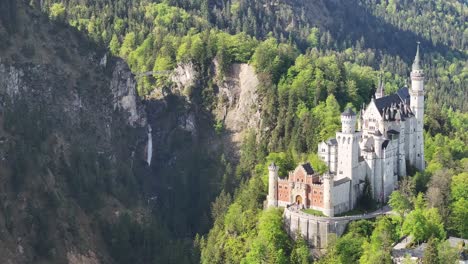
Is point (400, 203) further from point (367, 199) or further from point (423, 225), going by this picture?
point (367, 199)

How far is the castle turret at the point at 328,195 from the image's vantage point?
349 ft

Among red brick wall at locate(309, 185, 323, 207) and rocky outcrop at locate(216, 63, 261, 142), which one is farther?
rocky outcrop at locate(216, 63, 261, 142)

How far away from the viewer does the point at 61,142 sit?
139250 mm

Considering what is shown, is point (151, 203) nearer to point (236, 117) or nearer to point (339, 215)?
point (236, 117)

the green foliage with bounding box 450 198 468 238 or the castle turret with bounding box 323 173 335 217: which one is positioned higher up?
the castle turret with bounding box 323 173 335 217

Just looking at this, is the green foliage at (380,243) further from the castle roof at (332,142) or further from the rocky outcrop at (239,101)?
the rocky outcrop at (239,101)

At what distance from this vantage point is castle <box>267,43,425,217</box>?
109375 millimetres

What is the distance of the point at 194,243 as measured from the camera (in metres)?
131

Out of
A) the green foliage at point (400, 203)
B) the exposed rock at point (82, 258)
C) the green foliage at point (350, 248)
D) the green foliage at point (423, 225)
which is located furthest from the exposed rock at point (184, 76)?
the green foliage at point (423, 225)

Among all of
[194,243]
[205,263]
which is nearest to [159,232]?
[194,243]

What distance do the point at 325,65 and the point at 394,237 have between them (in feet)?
191

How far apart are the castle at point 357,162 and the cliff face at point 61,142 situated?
3284 cm

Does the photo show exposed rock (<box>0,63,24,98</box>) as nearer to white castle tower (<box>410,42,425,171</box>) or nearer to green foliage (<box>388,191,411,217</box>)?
white castle tower (<box>410,42,425,171</box>)

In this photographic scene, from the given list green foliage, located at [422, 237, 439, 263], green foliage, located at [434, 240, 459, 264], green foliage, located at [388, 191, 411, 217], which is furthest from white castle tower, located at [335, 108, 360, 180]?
green foliage, located at [422, 237, 439, 263]
